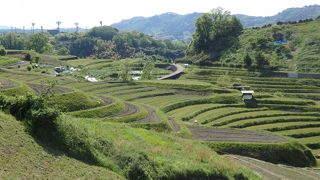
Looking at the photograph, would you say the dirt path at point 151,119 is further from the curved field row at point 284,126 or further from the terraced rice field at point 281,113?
the curved field row at point 284,126

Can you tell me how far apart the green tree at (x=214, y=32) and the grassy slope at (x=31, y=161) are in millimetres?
124973

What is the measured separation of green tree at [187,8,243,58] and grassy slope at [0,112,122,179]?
12497 centimetres

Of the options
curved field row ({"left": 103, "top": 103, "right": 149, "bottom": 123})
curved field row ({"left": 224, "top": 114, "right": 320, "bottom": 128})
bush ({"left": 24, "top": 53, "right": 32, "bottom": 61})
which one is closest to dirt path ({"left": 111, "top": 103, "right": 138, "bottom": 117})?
curved field row ({"left": 103, "top": 103, "right": 149, "bottom": 123})

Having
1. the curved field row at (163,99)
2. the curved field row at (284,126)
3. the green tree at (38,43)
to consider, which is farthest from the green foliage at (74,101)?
the green tree at (38,43)

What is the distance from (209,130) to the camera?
51.9 m

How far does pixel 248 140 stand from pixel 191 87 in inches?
1626

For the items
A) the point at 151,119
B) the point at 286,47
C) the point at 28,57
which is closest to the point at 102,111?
the point at 151,119

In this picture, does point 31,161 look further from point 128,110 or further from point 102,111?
point 128,110

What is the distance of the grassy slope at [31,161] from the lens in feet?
63.9

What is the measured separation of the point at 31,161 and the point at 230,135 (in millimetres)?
33335

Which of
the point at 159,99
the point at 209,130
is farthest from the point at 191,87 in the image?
the point at 209,130

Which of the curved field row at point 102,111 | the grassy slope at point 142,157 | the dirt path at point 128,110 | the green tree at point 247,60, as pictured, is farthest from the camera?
→ the green tree at point 247,60

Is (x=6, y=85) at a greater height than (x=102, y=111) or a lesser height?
greater

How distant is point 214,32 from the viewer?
14900cm
